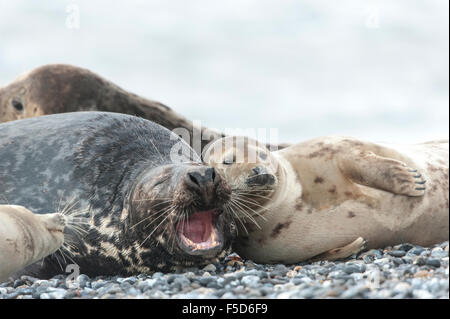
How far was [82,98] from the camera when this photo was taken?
30.6 feet

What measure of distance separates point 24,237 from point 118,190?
1.02 meters

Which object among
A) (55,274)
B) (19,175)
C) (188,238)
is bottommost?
(55,274)

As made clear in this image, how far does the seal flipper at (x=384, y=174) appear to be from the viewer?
5473mm

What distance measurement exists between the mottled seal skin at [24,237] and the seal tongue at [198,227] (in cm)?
95

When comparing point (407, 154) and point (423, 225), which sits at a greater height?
point (407, 154)

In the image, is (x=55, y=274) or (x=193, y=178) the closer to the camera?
(x=193, y=178)

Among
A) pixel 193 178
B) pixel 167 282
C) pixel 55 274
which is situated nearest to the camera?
pixel 167 282

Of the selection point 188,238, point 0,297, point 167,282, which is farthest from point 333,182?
point 0,297

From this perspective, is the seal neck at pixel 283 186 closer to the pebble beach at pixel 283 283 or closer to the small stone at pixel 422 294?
the pebble beach at pixel 283 283

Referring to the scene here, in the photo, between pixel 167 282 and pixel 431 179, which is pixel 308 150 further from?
pixel 167 282

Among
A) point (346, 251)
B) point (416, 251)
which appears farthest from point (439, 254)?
point (346, 251)

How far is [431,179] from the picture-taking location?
19.4 feet
